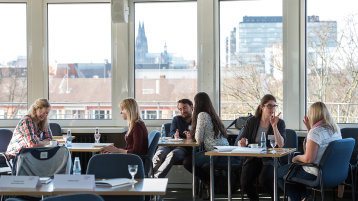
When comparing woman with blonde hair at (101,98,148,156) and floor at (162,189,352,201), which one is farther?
floor at (162,189,352,201)

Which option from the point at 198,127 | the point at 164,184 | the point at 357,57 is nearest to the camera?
the point at 164,184

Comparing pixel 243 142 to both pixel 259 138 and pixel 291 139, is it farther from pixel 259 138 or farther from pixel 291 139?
pixel 291 139

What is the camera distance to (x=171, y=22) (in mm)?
8258

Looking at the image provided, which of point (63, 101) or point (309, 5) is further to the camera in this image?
point (63, 101)

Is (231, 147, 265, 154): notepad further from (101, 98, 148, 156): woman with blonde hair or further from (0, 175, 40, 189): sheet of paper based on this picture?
(0, 175, 40, 189): sheet of paper

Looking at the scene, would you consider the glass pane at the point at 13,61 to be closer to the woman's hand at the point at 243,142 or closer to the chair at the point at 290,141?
the woman's hand at the point at 243,142

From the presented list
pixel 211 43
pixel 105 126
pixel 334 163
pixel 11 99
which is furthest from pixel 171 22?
pixel 334 163

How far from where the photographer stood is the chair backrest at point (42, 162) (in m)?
4.34

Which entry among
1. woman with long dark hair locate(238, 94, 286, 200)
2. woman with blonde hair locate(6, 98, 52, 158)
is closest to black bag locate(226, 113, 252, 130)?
woman with long dark hair locate(238, 94, 286, 200)

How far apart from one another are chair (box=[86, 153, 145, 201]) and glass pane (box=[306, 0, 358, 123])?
14.3 feet

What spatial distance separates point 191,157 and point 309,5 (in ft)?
9.42

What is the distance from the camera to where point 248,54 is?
8000mm

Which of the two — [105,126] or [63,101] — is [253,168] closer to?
[105,126]

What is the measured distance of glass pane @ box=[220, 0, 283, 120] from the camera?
7.89 metres
